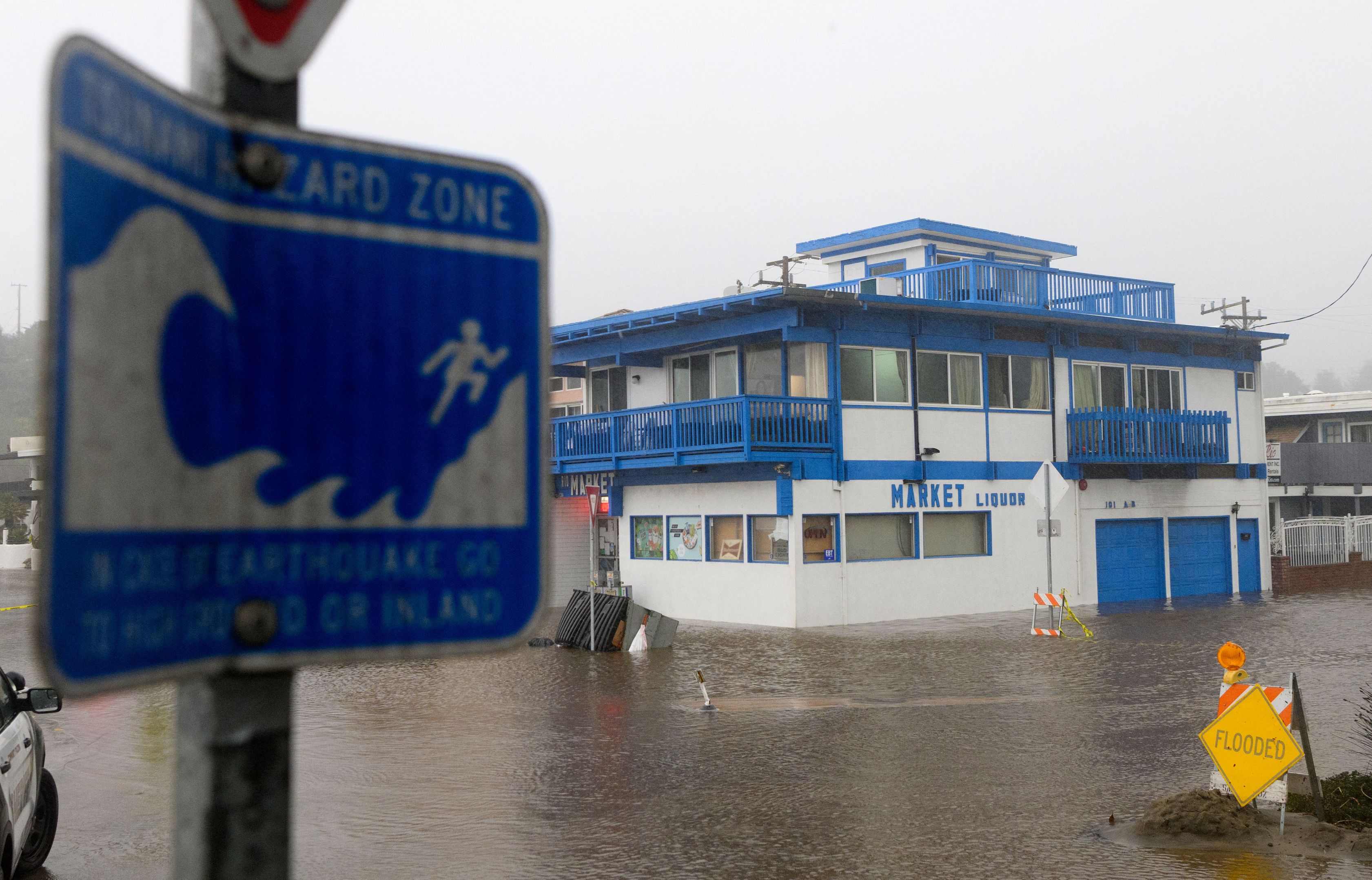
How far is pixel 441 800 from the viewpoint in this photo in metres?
10.3

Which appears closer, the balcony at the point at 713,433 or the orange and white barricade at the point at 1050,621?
the orange and white barricade at the point at 1050,621

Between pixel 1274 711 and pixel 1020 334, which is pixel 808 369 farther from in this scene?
pixel 1274 711

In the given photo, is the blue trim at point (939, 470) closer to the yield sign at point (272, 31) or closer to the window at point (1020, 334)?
the window at point (1020, 334)

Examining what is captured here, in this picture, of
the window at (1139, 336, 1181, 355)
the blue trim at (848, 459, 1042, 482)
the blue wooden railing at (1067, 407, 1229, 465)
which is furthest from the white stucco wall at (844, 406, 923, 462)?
the window at (1139, 336, 1181, 355)

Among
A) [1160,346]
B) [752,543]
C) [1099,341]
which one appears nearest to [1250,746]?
[752,543]

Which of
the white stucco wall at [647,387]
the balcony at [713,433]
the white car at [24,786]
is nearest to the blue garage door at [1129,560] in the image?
the balcony at [713,433]

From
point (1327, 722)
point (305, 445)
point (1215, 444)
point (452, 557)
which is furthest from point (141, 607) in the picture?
point (1215, 444)

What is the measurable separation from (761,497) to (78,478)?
2452 centimetres

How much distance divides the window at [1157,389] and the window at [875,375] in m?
7.85

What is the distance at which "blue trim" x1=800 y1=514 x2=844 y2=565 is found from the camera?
2505cm

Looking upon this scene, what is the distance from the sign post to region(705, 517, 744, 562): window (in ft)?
80.9

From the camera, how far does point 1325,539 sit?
35.9m

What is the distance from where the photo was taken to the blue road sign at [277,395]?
123cm

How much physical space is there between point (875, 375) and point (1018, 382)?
435 cm
